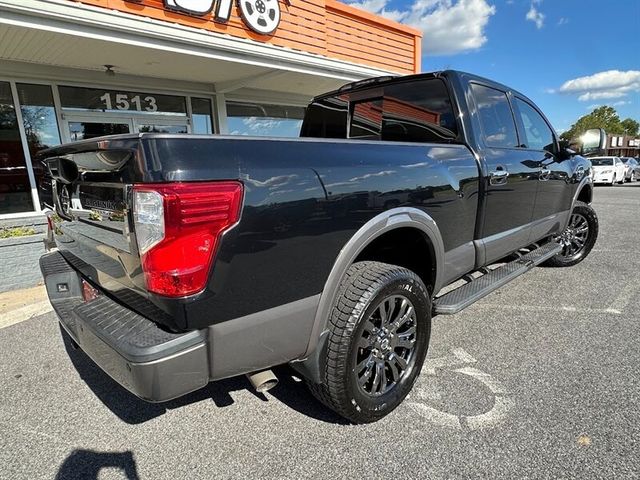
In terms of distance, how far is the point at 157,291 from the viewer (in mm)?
1567

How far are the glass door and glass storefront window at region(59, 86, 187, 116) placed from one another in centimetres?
16

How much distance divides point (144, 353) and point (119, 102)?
7.38 m

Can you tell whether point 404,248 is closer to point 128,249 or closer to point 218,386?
point 218,386

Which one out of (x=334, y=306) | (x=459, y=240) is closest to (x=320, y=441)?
(x=334, y=306)

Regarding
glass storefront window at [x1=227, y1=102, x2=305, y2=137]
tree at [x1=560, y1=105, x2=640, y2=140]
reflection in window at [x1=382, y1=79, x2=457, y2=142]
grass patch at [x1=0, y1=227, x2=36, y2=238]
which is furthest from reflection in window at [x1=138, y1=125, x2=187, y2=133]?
tree at [x1=560, y1=105, x2=640, y2=140]

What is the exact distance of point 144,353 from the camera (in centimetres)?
153

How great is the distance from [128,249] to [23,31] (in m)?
4.88

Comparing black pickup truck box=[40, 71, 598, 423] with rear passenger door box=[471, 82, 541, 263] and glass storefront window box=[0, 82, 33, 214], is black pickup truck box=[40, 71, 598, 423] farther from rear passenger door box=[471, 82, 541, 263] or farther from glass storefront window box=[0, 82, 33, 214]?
glass storefront window box=[0, 82, 33, 214]

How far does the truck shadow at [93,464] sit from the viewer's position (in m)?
2.00

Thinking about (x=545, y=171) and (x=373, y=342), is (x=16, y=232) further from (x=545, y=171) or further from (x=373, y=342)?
(x=545, y=171)

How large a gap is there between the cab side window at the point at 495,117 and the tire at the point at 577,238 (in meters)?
2.15

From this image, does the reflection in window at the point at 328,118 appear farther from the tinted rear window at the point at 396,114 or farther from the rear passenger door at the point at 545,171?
the rear passenger door at the point at 545,171

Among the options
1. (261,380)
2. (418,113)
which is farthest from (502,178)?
(261,380)

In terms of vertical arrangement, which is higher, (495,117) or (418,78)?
(418,78)
